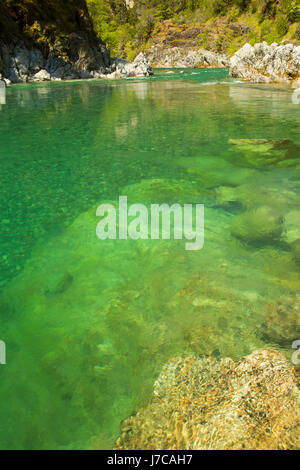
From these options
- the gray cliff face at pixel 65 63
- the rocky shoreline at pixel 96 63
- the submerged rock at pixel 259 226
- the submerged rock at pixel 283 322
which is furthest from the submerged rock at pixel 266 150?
the gray cliff face at pixel 65 63

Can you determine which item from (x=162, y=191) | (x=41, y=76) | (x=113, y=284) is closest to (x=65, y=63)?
(x=41, y=76)

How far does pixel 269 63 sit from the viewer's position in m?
30.0

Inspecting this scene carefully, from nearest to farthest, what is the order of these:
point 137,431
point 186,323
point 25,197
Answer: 1. point 137,431
2. point 186,323
3. point 25,197

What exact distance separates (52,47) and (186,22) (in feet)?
262

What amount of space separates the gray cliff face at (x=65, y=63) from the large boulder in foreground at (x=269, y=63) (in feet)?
82.5

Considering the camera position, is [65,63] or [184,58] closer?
[65,63]

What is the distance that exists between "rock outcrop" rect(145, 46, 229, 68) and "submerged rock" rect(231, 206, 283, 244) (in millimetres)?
84711

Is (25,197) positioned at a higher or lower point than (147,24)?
lower

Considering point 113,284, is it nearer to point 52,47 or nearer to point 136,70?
point 52,47
